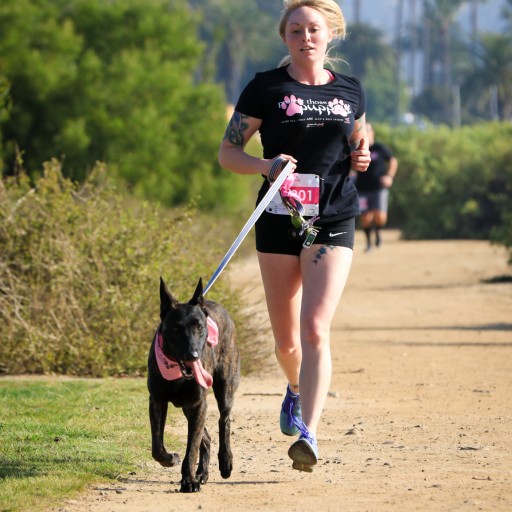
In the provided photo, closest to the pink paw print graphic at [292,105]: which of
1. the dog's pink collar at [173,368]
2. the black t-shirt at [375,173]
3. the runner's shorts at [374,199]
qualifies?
the dog's pink collar at [173,368]

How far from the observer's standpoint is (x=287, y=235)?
7.25 m

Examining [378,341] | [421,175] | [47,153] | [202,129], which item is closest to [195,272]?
[378,341]

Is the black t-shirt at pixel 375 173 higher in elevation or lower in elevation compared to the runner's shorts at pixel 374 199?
higher

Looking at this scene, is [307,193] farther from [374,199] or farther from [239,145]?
[374,199]

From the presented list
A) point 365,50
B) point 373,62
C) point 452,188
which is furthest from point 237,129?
point 373,62

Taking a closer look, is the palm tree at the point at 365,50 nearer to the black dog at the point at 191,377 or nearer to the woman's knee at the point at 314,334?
the black dog at the point at 191,377

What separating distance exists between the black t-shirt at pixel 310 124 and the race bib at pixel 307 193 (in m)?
0.04

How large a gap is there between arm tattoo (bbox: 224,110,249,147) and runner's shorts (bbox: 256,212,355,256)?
428 millimetres

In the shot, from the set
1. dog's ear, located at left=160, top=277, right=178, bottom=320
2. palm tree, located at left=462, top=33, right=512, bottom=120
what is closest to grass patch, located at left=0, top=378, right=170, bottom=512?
dog's ear, located at left=160, top=277, right=178, bottom=320

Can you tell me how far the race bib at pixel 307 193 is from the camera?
282 inches

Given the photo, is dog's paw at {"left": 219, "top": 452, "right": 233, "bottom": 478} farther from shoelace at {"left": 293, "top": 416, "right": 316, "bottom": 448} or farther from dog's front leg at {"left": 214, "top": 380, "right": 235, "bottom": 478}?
shoelace at {"left": 293, "top": 416, "right": 316, "bottom": 448}

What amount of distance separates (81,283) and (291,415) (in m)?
3.78

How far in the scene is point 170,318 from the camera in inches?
265

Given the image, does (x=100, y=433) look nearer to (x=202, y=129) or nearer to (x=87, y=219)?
(x=87, y=219)
